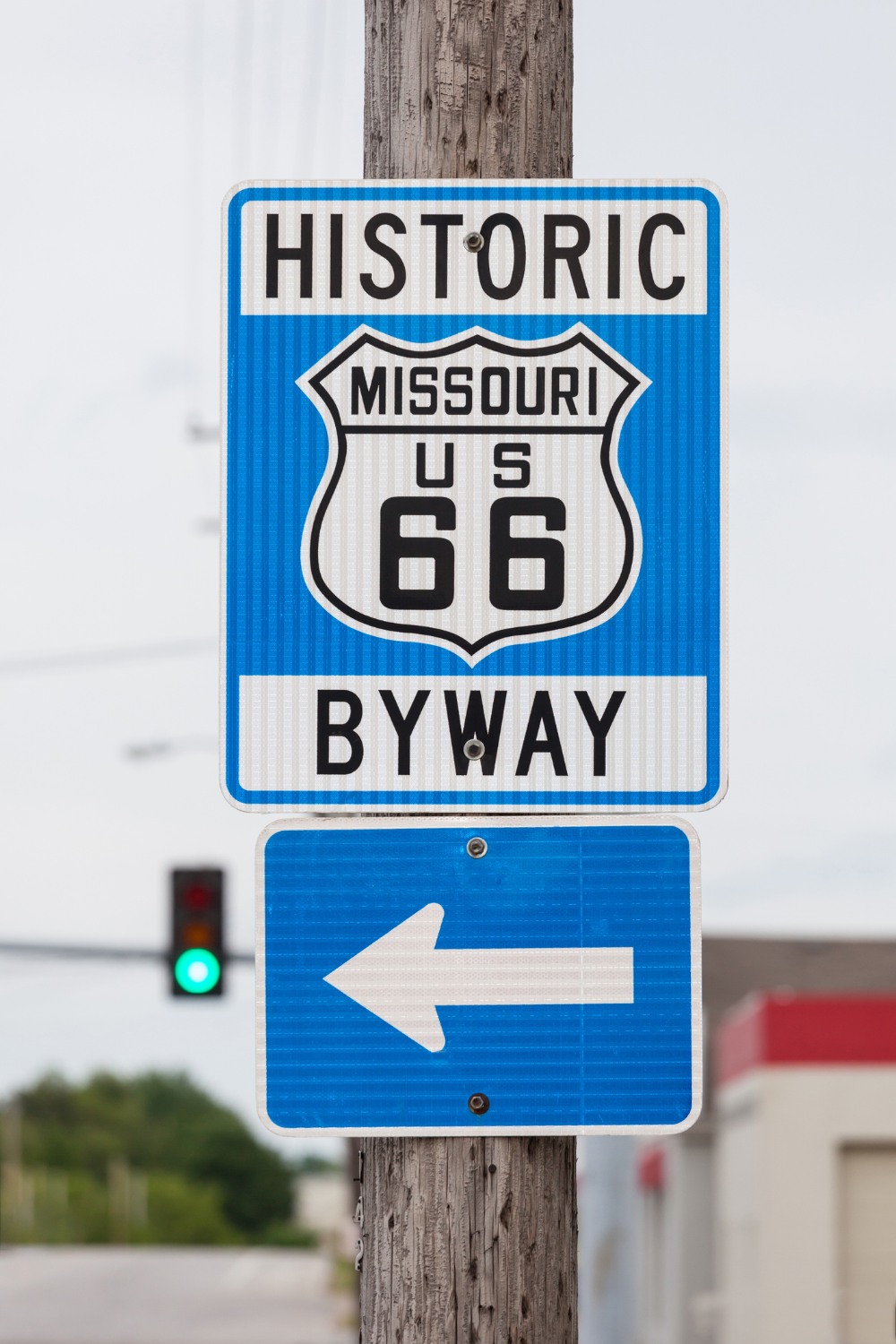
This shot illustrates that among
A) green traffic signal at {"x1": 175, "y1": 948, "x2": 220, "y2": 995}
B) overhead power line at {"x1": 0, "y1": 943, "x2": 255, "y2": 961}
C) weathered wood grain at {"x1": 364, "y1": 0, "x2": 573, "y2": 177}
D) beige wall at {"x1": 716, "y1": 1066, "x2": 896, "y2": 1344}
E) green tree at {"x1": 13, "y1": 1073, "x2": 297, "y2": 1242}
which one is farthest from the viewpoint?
green tree at {"x1": 13, "y1": 1073, "x2": 297, "y2": 1242}

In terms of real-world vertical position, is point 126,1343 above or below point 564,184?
below

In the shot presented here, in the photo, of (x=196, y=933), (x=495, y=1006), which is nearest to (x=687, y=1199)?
(x=196, y=933)

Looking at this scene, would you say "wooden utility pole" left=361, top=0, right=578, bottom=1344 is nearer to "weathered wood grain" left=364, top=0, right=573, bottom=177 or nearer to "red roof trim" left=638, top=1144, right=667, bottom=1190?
"weathered wood grain" left=364, top=0, right=573, bottom=177

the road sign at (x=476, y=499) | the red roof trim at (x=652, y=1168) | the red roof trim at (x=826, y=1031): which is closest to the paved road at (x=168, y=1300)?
the red roof trim at (x=652, y=1168)

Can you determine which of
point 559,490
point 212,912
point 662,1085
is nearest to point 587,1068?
point 662,1085

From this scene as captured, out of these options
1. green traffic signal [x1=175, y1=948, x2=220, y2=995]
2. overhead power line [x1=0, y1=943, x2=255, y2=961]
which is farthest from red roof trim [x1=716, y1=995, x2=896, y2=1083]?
green traffic signal [x1=175, y1=948, x2=220, y2=995]

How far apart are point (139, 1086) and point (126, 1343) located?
291 feet

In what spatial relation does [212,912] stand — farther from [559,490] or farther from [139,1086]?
[139,1086]

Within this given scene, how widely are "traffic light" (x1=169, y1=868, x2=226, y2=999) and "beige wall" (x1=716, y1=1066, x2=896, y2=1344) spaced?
347 inches

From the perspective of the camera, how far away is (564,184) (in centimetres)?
263

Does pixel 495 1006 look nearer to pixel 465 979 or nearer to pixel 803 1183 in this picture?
pixel 465 979

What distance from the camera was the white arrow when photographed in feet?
8.07

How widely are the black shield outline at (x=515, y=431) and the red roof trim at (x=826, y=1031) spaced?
18.1 m

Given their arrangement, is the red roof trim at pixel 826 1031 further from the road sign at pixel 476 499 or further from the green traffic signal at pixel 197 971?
the road sign at pixel 476 499
